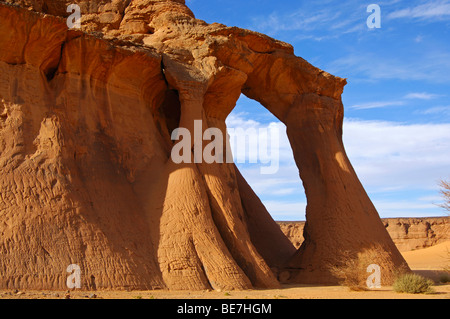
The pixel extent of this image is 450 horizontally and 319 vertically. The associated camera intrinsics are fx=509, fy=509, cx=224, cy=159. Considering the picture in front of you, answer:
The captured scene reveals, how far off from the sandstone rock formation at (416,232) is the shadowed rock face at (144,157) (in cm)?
1685

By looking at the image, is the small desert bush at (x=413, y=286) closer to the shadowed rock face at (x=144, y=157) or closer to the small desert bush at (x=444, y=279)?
the shadowed rock face at (x=144, y=157)

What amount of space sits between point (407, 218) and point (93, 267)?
26.7 meters

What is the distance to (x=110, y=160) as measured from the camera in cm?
1148

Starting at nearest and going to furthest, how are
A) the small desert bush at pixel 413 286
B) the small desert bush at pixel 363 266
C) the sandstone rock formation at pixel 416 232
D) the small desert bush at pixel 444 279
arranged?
the small desert bush at pixel 413 286 < the small desert bush at pixel 363 266 < the small desert bush at pixel 444 279 < the sandstone rock formation at pixel 416 232

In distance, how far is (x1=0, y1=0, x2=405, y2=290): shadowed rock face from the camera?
9711mm

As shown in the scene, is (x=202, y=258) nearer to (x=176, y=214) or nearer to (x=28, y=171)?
(x=176, y=214)

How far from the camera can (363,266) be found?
1362cm

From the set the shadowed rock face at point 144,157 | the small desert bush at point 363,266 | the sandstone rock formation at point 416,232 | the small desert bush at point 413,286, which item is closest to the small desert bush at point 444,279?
the shadowed rock face at point 144,157

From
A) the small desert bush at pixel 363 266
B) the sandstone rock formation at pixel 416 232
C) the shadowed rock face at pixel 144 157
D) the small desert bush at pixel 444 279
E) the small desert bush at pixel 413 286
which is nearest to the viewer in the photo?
the shadowed rock face at pixel 144 157

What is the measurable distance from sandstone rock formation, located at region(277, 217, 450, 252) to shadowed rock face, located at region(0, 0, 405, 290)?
16.8m

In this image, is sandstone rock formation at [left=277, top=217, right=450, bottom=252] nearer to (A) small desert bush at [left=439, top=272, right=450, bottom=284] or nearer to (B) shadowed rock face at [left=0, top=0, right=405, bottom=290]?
(A) small desert bush at [left=439, top=272, right=450, bottom=284]

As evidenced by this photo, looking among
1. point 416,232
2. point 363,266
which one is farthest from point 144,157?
point 416,232

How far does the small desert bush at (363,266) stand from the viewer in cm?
1318
